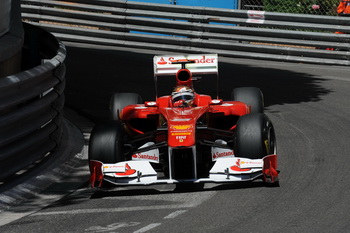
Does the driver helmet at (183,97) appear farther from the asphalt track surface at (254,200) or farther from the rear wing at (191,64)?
the asphalt track surface at (254,200)

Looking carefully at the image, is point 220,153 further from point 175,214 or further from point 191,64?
point 191,64

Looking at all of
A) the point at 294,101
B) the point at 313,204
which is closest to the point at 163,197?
the point at 313,204

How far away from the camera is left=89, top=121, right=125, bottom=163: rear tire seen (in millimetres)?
8539

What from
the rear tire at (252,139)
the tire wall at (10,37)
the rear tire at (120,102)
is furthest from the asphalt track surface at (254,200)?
the tire wall at (10,37)

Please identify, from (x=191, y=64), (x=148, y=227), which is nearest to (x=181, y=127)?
(x=148, y=227)

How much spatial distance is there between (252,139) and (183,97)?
4.15ft

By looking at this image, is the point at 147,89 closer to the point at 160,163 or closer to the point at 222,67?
the point at 222,67

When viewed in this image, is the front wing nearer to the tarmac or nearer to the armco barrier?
the tarmac

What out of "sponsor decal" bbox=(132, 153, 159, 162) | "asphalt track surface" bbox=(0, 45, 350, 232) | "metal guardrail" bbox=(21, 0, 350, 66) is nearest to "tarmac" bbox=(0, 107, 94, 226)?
"asphalt track surface" bbox=(0, 45, 350, 232)

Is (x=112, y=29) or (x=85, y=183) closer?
(x=85, y=183)

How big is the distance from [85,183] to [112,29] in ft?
38.7

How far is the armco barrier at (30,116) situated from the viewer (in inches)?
322

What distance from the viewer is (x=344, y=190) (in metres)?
8.15

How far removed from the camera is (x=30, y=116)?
8797 mm
